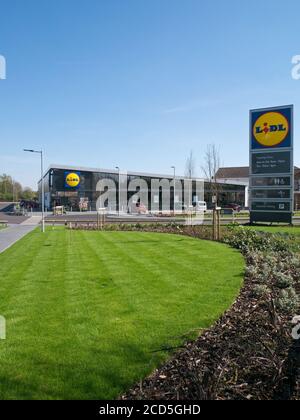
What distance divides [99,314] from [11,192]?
98.9m

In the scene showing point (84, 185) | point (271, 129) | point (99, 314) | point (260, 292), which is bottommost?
point (99, 314)

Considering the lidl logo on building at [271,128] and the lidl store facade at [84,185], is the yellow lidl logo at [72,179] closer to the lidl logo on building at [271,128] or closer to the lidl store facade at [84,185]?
the lidl store facade at [84,185]

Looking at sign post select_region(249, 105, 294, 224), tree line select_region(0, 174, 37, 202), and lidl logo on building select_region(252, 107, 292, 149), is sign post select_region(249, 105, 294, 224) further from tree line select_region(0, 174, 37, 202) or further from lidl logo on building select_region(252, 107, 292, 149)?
tree line select_region(0, 174, 37, 202)

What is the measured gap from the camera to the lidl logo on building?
25641 millimetres

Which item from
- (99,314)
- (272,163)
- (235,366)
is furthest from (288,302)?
(272,163)

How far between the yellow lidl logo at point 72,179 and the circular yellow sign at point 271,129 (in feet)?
130

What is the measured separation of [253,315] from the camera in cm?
589

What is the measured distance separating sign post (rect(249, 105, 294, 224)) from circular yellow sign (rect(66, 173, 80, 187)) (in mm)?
38999

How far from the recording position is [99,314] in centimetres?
621

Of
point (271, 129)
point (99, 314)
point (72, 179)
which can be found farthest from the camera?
point (72, 179)

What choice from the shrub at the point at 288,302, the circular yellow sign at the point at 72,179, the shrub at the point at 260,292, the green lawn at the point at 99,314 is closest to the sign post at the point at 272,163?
the green lawn at the point at 99,314

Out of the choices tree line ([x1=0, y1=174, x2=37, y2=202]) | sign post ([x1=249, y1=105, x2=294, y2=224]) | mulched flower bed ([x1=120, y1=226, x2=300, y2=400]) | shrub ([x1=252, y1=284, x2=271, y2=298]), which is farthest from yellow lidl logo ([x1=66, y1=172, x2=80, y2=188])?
mulched flower bed ([x1=120, y1=226, x2=300, y2=400])

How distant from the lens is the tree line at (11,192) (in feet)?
307

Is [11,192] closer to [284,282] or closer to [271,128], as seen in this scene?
[271,128]
